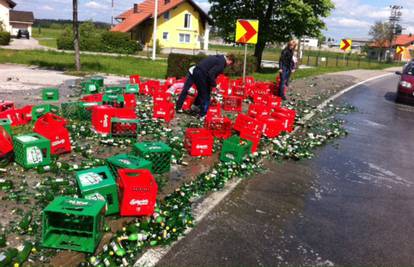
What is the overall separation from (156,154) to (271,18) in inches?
1010

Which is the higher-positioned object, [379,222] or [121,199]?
[121,199]

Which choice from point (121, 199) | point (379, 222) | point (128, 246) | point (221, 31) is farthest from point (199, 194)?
point (221, 31)

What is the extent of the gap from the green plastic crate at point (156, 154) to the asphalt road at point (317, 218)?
1.23 m

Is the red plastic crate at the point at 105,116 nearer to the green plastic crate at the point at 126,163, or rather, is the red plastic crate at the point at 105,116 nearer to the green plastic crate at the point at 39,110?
the green plastic crate at the point at 39,110

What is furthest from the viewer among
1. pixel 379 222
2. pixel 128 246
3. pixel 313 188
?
pixel 313 188

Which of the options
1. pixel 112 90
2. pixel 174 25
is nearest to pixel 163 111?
pixel 112 90

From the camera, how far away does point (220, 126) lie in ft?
28.2

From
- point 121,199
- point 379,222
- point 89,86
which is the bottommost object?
point 379,222

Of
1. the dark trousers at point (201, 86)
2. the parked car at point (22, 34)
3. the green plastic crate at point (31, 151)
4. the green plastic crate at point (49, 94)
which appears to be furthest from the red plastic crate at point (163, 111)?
the parked car at point (22, 34)

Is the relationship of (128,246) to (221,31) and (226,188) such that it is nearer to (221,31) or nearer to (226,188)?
(226,188)

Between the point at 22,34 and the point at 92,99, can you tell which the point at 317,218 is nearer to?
the point at 92,99

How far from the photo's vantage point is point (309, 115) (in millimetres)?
12273

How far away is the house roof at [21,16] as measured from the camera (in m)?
75.5

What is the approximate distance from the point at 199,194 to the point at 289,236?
158 centimetres
